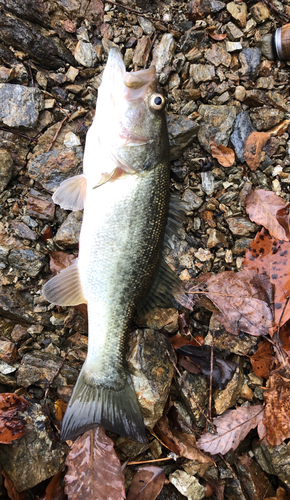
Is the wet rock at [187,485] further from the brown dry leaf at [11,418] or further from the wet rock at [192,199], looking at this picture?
the wet rock at [192,199]

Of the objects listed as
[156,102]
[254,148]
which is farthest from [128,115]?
[254,148]

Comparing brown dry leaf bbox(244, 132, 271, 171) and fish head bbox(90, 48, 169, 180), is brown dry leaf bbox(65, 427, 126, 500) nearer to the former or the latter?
fish head bbox(90, 48, 169, 180)

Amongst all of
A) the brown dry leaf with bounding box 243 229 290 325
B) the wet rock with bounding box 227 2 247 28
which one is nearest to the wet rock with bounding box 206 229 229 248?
the brown dry leaf with bounding box 243 229 290 325

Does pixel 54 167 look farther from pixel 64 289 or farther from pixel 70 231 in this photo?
pixel 64 289

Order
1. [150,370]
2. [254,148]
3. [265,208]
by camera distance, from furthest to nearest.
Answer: [254,148], [265,208], [150,370]

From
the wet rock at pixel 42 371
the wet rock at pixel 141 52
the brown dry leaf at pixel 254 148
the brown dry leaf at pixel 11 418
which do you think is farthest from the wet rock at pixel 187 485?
the wet rock at pixel 141 52

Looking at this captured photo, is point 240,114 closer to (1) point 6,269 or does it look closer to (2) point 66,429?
(1) point 6,269

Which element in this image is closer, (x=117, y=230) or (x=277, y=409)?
(x=117, y=230)
